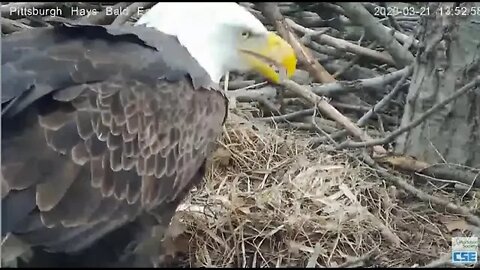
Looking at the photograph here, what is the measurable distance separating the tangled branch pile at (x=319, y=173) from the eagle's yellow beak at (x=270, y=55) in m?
0.08

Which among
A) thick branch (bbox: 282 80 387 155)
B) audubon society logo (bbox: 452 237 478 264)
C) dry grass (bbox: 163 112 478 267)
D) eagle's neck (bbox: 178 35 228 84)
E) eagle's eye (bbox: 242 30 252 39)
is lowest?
dry grass (bbox: 163 112 478 267)

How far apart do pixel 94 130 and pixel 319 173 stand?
1.67 ft

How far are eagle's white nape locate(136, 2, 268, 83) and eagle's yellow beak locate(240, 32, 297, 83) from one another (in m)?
0.02

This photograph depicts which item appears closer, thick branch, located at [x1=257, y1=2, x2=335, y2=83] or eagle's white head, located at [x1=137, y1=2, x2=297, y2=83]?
eagle's white head, located at [x1=137, y1=2, x2=297, y2=83]

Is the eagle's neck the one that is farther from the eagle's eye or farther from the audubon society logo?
the audubon society logo

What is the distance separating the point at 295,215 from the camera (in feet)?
5.56

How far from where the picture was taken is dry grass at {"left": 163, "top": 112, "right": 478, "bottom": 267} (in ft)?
5.37

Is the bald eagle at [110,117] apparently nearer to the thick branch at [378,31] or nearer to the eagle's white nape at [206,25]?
the eagle's white nape at [206,25]

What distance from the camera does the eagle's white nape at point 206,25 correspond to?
1.72 m

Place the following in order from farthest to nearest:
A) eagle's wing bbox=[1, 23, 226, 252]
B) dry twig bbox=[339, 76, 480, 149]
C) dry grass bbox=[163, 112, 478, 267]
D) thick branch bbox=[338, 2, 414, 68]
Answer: thick branch bbox=[338, 2, 414, 68] < dry twig bbox=[339, 76, 480, 149] < dry grass bbox=[163, 112, 478, 267] < eagle's wing bbox=[1, 23, 226, 252]

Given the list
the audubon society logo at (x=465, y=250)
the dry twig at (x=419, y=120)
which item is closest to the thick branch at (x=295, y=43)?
the dry twig at (x=419, y=120)

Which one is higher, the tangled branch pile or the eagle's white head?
the eagle's white head

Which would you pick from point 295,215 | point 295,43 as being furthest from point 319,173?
point 295,43

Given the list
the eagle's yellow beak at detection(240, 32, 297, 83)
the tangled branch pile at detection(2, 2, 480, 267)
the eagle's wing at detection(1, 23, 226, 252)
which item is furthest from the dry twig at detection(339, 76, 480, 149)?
the eagle's wing at detection(1, 23, 226, 252)
